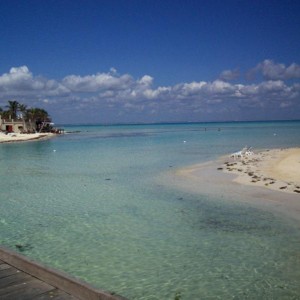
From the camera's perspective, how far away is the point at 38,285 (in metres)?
5.77

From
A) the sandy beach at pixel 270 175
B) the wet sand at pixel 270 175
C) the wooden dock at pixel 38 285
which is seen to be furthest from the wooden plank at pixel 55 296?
the sandy beach at pixel 270 175

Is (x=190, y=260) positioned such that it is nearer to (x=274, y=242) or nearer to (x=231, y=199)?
(x=274, y=242)

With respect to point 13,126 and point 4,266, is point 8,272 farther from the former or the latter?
point 13,126

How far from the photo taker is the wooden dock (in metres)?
5.27

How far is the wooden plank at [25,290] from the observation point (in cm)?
543

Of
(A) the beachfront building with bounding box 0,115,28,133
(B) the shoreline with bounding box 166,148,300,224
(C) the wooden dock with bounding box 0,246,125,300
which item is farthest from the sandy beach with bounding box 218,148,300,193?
(A) the beachfront building with bounding box 0,115,28,133

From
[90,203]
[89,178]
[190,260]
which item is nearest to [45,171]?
[89,178]

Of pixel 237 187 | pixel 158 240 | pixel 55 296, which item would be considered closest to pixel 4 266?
pixel 55 296

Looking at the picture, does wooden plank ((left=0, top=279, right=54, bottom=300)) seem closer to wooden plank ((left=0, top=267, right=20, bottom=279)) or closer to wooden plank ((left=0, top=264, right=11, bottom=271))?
wooden plank ((left=0, top=267, right=20, bottom=279))

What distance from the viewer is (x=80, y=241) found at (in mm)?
11062

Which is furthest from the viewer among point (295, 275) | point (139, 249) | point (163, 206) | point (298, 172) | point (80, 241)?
point (298, 172)

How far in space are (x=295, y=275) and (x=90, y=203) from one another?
392 inches

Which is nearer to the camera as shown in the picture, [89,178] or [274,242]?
[274,242]

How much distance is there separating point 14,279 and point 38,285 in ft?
1.72
